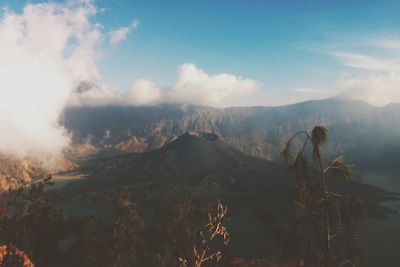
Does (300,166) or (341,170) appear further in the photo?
(300,166)

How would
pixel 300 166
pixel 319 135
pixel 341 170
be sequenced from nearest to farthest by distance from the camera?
1. pixel 319 135
2. pixel 341 170
3. pixel 300 166

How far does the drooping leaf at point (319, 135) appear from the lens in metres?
11.8

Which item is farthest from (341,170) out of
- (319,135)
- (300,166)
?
(319,135)

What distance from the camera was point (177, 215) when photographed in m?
57.6

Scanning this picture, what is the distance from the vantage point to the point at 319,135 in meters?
11.9

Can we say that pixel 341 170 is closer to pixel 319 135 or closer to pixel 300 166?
pixel 300 166

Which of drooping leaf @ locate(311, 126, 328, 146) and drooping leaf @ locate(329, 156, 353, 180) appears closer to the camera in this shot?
→ drooping leaf @ locate(311, 126, 328, 146)

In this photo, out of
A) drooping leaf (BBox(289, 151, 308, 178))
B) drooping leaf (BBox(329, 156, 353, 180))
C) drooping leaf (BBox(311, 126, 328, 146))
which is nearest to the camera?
drooping leaf (BBox(311, 126, 328, 146))

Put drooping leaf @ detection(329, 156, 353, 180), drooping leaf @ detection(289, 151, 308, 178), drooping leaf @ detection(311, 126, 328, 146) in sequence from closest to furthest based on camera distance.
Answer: drooping leaf @ detection(311, 126, 328, 146)
drooping leaf @ detection(329, 156, 353, 180)
drooping leaf @ detection(289, 151, 308, 178)

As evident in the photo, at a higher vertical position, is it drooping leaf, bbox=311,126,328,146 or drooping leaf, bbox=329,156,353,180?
drooping leaf, bbox=311,126,328,146

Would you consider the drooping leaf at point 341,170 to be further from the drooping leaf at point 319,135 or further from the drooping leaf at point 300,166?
the drooping leaf at point 319,135

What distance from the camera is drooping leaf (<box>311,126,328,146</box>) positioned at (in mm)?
11844

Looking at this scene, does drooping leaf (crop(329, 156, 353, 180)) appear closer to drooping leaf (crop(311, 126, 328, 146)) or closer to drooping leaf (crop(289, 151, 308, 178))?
drooping leaf (crop(289, 151, 308, 178))

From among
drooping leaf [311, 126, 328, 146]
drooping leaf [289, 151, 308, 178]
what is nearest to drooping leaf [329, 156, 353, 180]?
drooping leaf [289, 151, 308, 178]
